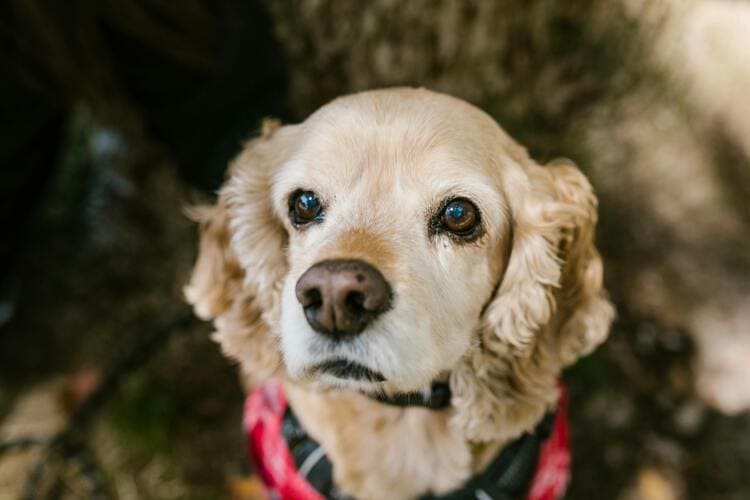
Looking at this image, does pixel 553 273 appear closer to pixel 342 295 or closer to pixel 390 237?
pixel 390 237

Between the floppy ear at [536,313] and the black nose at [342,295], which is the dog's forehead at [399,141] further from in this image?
the black nose at [342,295]

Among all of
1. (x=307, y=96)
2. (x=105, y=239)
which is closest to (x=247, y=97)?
(x=307, y=96)

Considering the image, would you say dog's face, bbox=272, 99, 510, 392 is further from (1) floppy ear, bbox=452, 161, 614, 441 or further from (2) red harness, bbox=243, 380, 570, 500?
(2) red harness, bbox=243, 380, 570, 500

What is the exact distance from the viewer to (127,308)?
3.29 m

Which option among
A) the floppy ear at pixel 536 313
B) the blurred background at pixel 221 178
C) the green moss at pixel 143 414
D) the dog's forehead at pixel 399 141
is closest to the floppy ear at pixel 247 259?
the dog's forehead at pixel 399 141

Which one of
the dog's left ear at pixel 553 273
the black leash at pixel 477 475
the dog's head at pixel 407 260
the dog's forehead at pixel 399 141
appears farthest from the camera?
the black leash at pixel 477 475

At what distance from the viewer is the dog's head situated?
4.73 ft

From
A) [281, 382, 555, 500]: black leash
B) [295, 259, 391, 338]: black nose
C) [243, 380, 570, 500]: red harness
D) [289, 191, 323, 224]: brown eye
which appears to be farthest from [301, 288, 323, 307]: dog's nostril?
[243, 380, 570, 500]: red harness

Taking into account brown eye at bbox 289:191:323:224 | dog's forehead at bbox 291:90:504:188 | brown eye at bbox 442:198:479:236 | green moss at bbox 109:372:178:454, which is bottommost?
green moss at bbox 109:372:178:454

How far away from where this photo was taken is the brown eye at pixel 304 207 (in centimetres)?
170

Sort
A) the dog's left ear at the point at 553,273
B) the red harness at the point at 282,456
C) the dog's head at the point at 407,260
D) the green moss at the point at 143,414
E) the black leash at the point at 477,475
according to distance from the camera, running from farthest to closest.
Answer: the green moss at the point at 143,414, the red harness at the point at 282,456, the black leash at the point at 477,475, the dog's left ear at the point at 553,273, the dog's head at the point at 407,260

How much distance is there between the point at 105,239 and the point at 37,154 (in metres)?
0.69

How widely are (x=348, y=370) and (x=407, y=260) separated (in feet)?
0.97

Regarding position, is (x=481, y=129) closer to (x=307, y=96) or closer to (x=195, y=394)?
(x=307, y=96)
